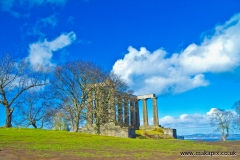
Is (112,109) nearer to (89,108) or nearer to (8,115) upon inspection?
(89,108)

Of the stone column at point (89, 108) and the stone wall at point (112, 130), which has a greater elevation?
the stone column at point (89, 108)

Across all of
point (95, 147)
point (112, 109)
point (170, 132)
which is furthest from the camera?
point (170, 132)

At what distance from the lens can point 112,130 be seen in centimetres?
5188

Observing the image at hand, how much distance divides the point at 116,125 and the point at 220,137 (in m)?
25.0


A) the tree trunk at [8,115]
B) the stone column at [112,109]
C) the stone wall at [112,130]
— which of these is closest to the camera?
the tree trunk at [8,115]

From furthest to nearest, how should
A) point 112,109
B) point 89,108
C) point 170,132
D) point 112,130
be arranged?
point 170,132 → point 112,109 → point 112,130 → point 89,108

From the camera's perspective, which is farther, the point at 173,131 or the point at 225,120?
the point at 173,131

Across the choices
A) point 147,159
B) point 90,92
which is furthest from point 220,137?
point 147,159

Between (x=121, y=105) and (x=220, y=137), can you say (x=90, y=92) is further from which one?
(x=220, y=137)

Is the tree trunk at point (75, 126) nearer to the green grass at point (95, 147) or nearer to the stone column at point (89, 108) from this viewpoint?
the stone column at point (89, 108)

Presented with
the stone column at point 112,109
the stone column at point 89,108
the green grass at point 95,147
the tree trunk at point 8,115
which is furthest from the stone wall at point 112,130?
the green grass at point 95,147

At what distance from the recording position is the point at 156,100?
261 ft

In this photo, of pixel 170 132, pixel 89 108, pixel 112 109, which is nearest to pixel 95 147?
pixel 89 108

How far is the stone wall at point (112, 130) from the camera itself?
50.8 metres
